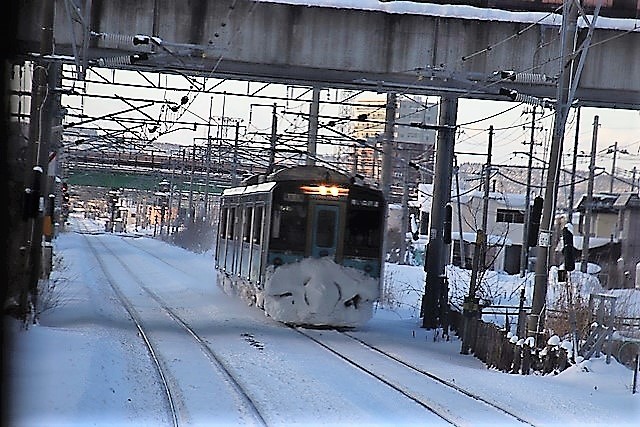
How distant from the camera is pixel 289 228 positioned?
62.4 ft

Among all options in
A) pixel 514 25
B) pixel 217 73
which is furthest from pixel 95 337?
pixel 514 25

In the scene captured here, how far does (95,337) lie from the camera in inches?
566

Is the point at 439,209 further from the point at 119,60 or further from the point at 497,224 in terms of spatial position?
the point at 497,224

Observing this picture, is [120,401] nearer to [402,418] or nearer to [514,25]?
[402,418]

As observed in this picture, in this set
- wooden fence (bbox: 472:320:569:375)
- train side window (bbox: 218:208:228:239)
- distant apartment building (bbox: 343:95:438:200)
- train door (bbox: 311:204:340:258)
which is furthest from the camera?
distant apartment building (bbox: 343:95:438:200)

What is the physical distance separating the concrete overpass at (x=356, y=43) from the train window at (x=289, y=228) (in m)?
3.18

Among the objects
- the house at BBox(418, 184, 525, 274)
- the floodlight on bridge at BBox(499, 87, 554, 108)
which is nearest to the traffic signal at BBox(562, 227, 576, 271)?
the floodlight on bridge at BBox(499, 87, 554, 108)

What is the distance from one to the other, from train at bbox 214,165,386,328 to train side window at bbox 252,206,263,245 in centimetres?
3

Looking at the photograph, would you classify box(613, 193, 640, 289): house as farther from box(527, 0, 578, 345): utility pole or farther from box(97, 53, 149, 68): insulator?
box(97, 53, 149, 68): insulator

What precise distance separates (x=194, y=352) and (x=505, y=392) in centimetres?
494

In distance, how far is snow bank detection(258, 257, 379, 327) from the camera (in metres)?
18.7

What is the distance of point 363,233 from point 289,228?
5.10 ft

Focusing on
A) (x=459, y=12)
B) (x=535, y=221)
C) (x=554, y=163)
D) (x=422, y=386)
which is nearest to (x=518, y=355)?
(x=535, y=221)

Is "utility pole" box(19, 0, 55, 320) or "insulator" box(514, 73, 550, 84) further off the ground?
"insulator" box(514, 73, 550, 84)
